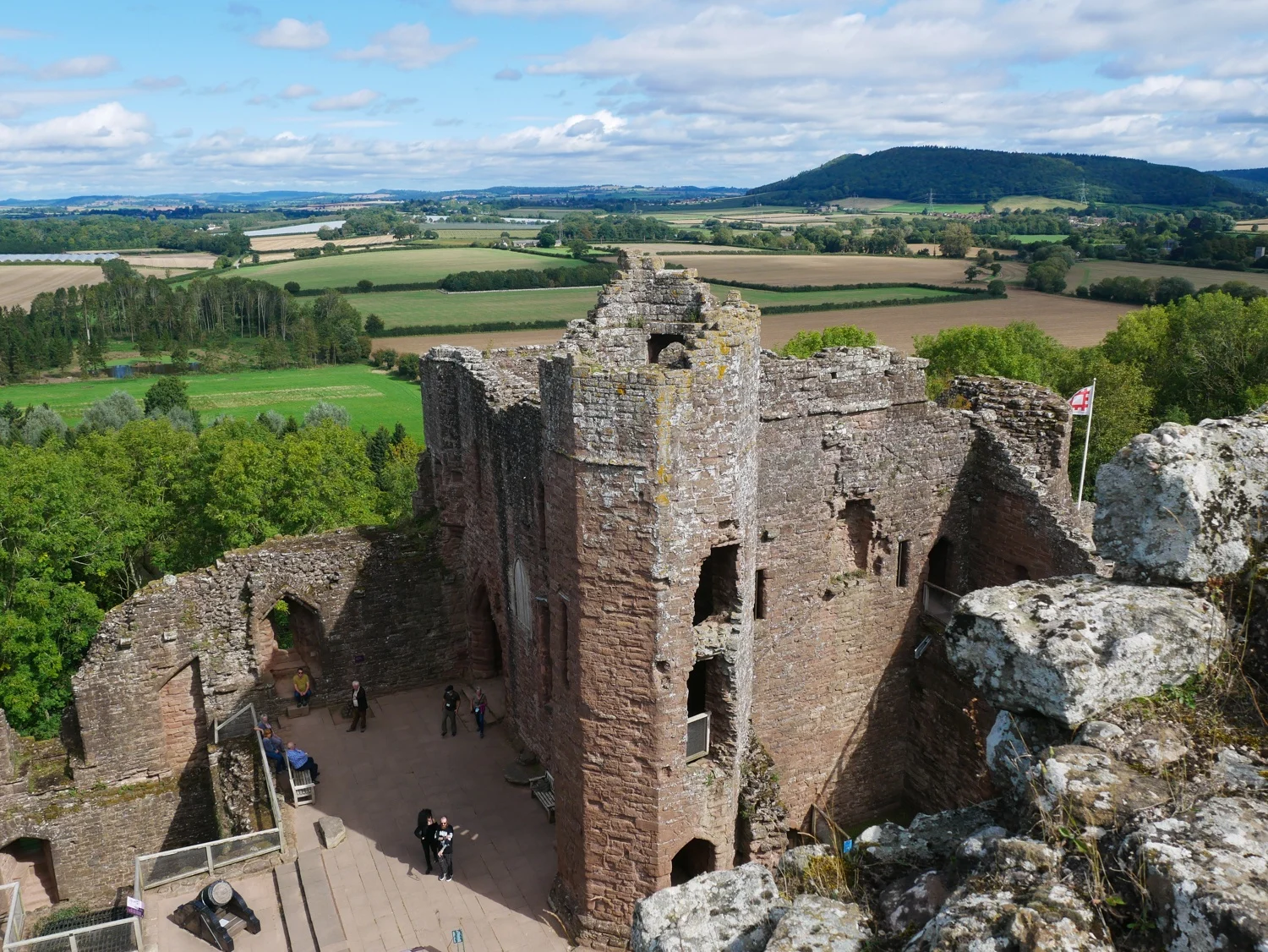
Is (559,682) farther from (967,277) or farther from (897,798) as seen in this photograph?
(967,277)

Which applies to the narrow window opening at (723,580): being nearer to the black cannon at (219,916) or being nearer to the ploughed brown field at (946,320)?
the black cannon at (219,916)

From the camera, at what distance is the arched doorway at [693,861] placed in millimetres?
12539

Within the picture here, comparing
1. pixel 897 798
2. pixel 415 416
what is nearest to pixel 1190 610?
pixel 897 798

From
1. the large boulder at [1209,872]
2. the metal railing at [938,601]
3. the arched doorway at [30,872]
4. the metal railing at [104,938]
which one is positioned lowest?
the arched doorway at [30,872]

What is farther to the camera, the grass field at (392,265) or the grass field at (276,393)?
the grass field at (392,265)

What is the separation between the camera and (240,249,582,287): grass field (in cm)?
9869

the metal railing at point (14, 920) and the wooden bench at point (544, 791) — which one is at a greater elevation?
the wooden bench at point (544, 791)

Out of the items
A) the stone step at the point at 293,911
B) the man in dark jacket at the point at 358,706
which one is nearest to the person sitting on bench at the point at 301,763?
the man in dark jacket at the point at 358,706

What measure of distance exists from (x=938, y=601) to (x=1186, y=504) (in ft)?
36.2

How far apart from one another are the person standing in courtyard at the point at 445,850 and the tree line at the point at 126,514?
808 centimetres

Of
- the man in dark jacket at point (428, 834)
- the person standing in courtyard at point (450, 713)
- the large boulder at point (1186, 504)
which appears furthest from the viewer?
the person standing in courtyard at point (450, 713)

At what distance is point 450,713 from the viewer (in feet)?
56.2

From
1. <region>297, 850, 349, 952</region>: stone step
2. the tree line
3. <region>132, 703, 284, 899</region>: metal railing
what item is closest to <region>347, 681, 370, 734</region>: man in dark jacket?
<region>132, 703, 284, 899</region>: metal railing

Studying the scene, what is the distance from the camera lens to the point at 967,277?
72500 mm
